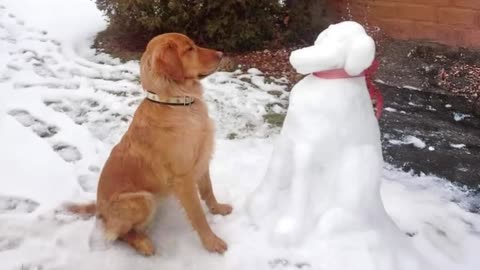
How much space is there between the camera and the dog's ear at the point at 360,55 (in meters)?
2.36

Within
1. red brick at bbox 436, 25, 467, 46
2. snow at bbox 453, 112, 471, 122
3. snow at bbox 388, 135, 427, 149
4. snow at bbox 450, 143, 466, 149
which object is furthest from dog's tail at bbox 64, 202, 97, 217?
red brick at bbox 436, 25, 467, 46

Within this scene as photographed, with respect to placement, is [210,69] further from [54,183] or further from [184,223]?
[54,183]

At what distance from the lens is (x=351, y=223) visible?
2.64 metres

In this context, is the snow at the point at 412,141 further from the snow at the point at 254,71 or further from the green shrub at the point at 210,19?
the green shrub at the point at 210,19

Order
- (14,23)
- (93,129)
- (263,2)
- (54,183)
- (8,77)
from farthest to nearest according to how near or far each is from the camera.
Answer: (14,23)
(263,2)
(8,77)
(93,129)
(54,183)

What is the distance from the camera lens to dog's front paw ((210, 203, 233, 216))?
10.4ft

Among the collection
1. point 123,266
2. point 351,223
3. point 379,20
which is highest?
point 379,20

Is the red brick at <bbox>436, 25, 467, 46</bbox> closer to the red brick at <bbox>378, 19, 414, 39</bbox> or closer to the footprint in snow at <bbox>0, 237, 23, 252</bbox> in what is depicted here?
the red brick at <bbox>378, 19, 414, 39</bbox>

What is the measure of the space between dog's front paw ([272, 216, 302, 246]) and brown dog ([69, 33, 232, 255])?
1.07 feet

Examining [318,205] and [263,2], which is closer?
[318,205]

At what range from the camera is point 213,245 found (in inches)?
112

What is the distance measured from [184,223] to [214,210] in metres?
0.21

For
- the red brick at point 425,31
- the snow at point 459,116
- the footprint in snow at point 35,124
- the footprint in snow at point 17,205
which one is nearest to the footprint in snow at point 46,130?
the footprint in snow at point 35,124

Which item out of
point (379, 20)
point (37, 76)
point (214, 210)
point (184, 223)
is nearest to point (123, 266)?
point (184, 223)
